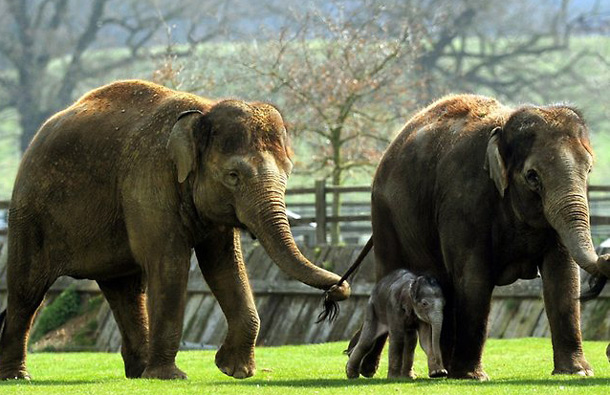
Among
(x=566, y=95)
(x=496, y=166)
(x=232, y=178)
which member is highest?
(x=496, y=166)

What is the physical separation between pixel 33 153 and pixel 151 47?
226 feet

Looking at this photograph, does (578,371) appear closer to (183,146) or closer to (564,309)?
(564,309)

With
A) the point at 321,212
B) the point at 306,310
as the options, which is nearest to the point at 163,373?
the point at 306,310

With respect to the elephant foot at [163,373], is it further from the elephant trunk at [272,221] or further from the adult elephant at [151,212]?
the elephant trunk at [272,221]

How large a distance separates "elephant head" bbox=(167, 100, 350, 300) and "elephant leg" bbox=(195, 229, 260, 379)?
0.57 metres

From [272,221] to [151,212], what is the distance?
1.39 m

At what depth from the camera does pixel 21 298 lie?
18.7m

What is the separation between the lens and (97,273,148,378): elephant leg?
1869 centimetres

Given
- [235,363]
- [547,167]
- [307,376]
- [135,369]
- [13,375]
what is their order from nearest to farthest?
[547,167], [235,363], [307,376], [13,375], [135,369]

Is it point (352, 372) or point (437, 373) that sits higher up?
point (437, 373)

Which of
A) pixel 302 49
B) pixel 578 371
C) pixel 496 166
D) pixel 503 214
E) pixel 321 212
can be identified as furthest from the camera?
pixel 302 49

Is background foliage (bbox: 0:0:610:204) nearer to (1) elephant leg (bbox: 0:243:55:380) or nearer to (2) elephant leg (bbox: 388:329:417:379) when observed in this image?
(1) elephant leg (bbox: 0:243:55:380)

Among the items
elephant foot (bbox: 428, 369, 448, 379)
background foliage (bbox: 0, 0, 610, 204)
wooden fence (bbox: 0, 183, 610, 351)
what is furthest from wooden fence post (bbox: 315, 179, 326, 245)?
background foliage (bbox: 0, 0, 610, 204)

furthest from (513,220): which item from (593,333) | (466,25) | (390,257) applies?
(466,25)
